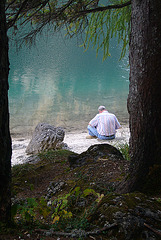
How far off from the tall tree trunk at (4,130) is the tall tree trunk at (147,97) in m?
1.71

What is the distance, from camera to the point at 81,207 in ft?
8.50

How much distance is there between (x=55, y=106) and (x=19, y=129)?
20.0ft

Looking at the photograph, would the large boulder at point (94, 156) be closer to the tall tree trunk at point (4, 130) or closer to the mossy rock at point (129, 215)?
the mossy rock at point (129, 215)

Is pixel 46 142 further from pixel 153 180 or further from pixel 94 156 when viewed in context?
pixel 153 180

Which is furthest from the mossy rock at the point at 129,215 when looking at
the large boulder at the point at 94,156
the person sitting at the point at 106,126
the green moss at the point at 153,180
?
the person sitting at the point at 106,126

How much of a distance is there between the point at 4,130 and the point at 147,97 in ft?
6.46

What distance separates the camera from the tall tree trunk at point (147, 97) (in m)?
2.96

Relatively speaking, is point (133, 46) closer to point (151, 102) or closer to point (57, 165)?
point (151, 102)

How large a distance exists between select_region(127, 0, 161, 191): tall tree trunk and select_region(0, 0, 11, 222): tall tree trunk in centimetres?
171

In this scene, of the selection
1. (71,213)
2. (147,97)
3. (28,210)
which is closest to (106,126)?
(147,97)

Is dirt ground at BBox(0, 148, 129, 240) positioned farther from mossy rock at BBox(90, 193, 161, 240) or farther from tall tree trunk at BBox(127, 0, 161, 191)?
mossy rock at BBox(90, 193, 161, 240)

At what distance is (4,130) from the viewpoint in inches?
63.3

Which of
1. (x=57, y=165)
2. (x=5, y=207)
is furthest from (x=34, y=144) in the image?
(x=5, y=207)

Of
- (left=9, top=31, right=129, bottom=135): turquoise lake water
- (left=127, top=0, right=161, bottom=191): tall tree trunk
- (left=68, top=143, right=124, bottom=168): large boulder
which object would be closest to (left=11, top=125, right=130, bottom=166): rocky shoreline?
(left=9, top=31, right=129, bottom=135): turquoise lake water
